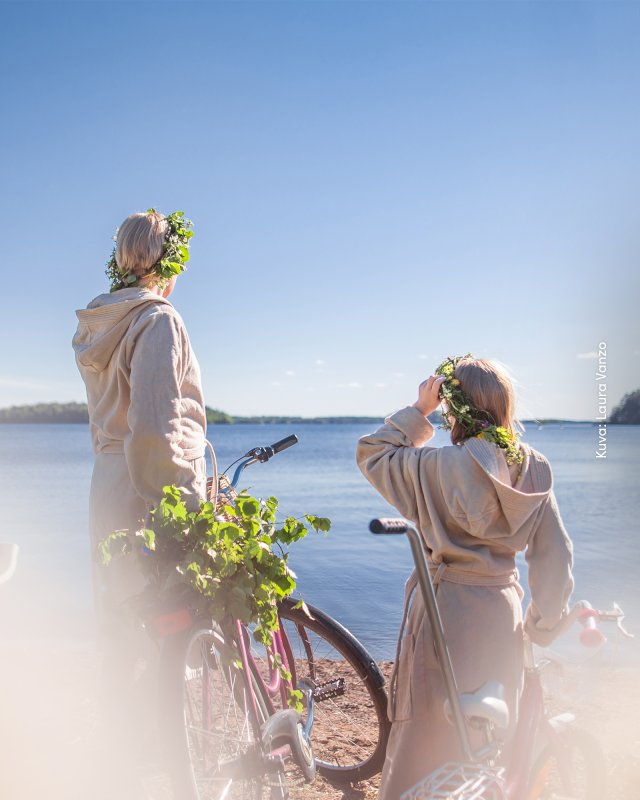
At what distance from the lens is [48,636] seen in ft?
22.5

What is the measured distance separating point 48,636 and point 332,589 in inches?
131

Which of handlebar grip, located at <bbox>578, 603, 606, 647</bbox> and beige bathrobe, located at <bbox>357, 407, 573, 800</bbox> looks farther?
beige bathrobe, located at <bbox>357, 407, 573, 800</bbox>

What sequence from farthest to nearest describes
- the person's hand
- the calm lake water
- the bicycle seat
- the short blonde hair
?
1. the calm lake water
2. the short blonde hair
3. the person's hand
4. the bicycle seat

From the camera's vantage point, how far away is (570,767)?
2525 mm

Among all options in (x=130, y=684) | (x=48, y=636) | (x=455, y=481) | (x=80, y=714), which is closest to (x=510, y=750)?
(x=455, y=481)

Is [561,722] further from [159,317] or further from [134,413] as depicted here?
[159,317]

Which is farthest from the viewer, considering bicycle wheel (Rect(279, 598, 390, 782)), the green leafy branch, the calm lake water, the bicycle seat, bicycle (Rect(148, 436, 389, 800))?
the calm lake water

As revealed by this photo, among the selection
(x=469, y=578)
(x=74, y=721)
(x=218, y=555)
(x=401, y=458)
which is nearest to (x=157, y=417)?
(x=218, y=555)

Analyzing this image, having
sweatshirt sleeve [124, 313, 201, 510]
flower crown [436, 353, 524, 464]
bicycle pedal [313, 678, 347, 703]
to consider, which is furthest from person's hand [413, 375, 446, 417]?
bicycle pedal [313, 678, 347, 703]

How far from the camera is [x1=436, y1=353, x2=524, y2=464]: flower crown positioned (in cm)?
255

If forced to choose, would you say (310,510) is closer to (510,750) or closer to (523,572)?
(523,572)

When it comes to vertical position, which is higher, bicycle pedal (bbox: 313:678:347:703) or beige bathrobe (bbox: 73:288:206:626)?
beige bathrobe (bbox: 73:288:206:626)

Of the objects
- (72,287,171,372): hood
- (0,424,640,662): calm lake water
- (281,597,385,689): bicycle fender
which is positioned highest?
(72,287,171,372): hood

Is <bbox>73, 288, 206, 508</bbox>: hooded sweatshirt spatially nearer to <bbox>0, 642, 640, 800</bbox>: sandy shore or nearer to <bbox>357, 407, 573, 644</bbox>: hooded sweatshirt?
<bbox>357, 407, 573, 644</bbox>: hooded sweatshirt
